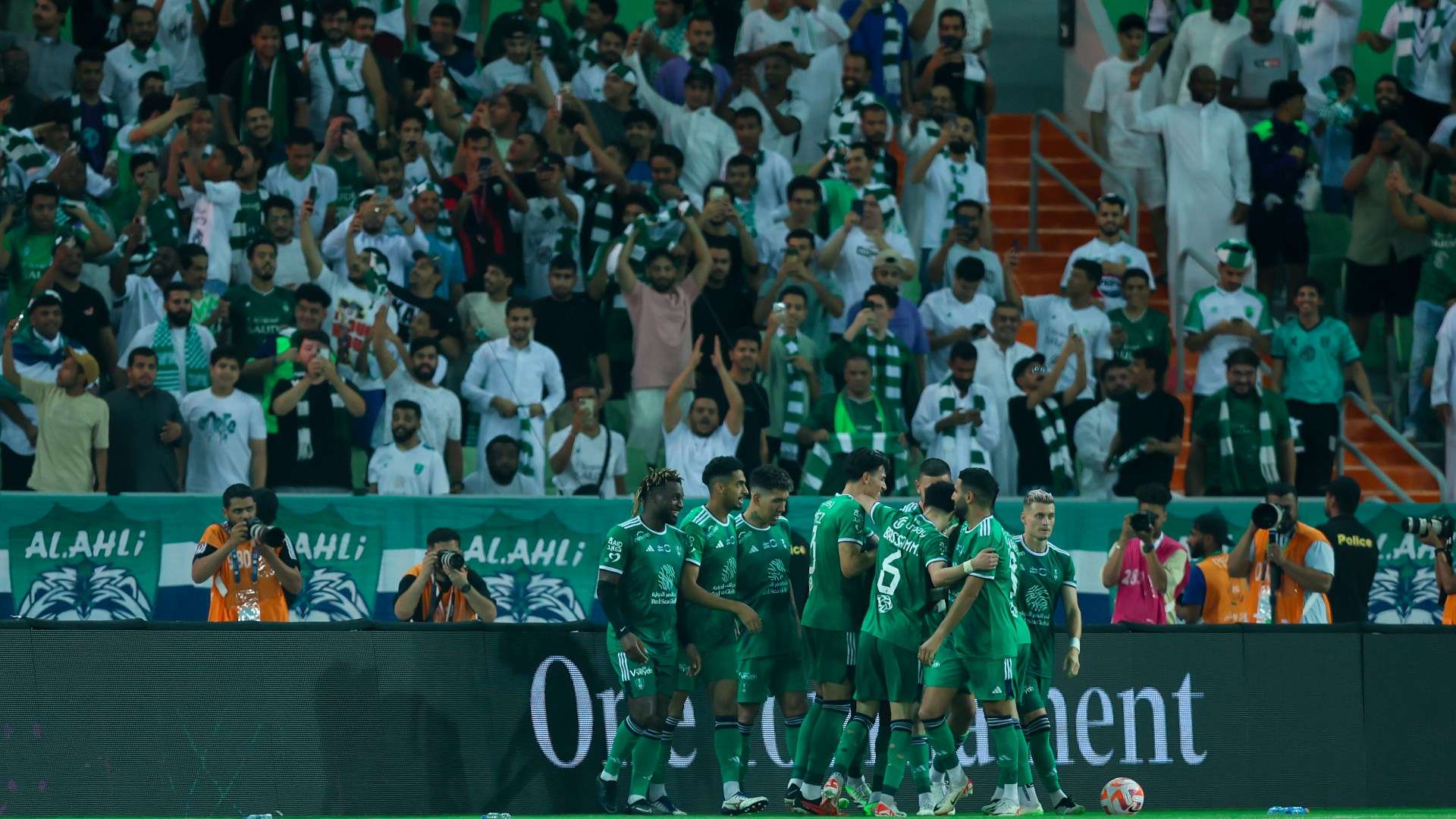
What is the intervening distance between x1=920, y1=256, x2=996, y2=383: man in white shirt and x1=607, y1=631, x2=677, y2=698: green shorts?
6628mm

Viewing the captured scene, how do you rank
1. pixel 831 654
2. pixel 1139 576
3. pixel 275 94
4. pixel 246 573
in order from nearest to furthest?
pixel 831 654 < pixel 246 573 < pixel 1139 576 < pixel 275 94

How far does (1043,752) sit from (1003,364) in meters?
6.10

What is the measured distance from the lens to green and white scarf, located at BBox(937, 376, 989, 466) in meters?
17.8

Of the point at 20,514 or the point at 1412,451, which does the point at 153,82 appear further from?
the point at 1412,451

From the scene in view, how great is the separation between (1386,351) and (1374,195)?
1.52 m

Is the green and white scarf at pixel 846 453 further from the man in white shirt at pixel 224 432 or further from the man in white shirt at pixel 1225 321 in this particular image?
the man in white shirt at pixel 224 432

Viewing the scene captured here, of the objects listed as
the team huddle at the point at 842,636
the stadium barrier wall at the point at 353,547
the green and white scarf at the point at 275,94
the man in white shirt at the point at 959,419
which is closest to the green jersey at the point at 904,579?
the team huddle at the point at 842,636

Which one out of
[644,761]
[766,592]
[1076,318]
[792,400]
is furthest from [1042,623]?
[1076,318]

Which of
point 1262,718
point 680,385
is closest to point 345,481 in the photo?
point 680,385

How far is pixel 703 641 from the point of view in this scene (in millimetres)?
13312

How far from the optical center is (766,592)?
13352 mm

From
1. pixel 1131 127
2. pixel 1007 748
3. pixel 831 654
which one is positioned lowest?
pixel 1007 748

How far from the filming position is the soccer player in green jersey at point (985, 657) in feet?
42.2

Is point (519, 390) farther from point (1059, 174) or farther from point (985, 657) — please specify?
point (1059, 174)
